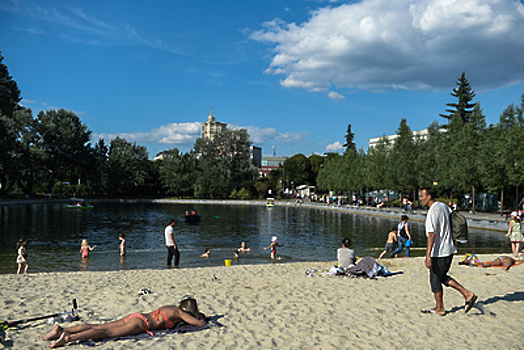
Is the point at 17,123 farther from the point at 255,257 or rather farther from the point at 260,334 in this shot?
the point at 260,334

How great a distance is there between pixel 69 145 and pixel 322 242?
66779mm

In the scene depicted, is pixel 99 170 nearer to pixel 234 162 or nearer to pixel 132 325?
pixel 234 162

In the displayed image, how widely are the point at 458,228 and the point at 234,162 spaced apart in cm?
9020

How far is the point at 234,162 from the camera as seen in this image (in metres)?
96.6

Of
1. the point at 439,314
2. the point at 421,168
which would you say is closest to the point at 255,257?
the point at 439,314

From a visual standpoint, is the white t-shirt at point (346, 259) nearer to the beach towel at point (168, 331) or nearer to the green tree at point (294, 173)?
the beach towel at point (168, 331)

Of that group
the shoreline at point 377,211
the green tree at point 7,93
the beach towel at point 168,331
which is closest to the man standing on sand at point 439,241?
the beach towel at point 168,331

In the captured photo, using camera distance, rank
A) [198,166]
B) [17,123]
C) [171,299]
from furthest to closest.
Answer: [198,166], [17,123], [171,299]

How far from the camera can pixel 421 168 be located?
170 ft

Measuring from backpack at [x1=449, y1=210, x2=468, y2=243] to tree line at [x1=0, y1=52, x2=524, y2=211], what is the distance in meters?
30.6

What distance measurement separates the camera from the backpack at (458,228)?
6.98 metres

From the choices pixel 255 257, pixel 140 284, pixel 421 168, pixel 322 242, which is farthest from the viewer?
pixel 421 168

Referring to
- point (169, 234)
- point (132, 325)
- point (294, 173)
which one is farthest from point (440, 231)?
point (294, 173)

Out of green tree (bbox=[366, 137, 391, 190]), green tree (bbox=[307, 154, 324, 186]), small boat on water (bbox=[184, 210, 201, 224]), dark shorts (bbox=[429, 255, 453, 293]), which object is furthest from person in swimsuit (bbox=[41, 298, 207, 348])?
green tree (bbox=[307, 154, 324, 186])
